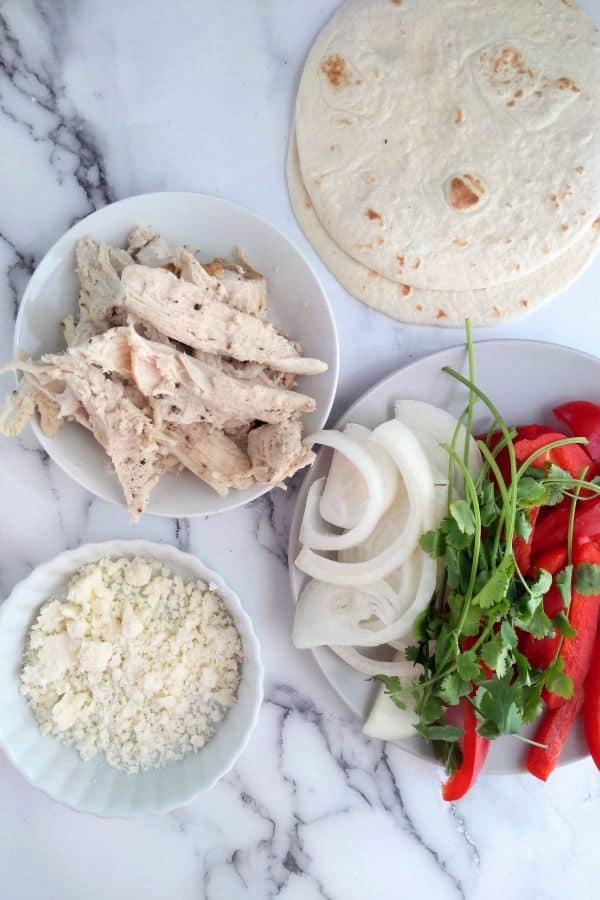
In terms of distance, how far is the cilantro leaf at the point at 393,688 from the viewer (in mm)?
1721

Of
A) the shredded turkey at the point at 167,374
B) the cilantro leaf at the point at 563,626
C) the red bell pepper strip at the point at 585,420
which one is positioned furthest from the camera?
the red bell pepper strip at the point at 585,420

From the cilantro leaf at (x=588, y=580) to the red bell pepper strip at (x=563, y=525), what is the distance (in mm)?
69

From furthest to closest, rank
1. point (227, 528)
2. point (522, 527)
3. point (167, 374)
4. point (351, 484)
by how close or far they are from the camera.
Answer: point (227, 528) < point (351, 484) < point (522, 527) < point (167, 374)

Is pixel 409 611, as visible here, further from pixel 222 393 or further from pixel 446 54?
pixel 446 54

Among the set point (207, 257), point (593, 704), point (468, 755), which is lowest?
point (468, 755)

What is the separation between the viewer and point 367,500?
5.76 feet

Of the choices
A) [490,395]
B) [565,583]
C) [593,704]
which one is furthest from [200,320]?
[593,704]

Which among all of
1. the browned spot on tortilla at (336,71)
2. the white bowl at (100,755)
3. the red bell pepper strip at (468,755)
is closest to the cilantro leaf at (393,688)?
the red bell pepper strip at (468,755)

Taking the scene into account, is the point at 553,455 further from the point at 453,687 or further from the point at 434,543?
the point at 453,687

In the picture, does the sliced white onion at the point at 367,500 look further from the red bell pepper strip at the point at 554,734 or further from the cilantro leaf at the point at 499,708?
the red bell pepper strip at the point at 554,734

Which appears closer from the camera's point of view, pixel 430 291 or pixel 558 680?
pixel 558 680

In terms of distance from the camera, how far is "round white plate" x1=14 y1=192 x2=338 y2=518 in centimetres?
166

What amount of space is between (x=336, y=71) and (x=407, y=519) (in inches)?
39.6

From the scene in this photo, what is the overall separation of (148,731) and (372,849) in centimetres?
66
